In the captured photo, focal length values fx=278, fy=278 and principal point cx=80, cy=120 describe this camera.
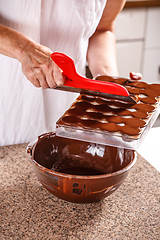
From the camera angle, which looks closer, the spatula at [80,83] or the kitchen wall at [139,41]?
the spatula at [80,83]

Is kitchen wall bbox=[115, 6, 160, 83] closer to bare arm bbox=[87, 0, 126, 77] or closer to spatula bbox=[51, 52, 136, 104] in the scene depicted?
bare arm bbox=[87, 0, 126, 77]

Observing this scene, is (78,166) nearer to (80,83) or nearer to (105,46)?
(80,83)

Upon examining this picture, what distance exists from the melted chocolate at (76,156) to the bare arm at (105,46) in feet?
1.35

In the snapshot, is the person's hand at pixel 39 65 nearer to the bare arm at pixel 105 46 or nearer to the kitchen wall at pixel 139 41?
the bare arm at pixel 105 46

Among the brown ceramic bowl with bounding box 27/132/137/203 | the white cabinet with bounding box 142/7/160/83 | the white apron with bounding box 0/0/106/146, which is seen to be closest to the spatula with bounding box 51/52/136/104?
the brown ceramic bowl with bounding box 27/132/137/203

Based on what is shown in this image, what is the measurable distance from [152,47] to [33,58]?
5.79 ft

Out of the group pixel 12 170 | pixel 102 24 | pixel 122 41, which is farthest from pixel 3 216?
pixel 122 41

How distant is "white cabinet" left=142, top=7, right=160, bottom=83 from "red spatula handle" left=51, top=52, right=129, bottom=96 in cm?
169

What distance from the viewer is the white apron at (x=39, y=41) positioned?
80 cm

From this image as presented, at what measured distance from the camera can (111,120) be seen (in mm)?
576

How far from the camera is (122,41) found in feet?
6.92

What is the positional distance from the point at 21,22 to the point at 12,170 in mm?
420

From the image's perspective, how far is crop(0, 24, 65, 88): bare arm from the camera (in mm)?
629

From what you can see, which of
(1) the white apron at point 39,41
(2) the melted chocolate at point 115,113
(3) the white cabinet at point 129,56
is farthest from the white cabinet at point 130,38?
(2) the melted chocolate at point 115,113
